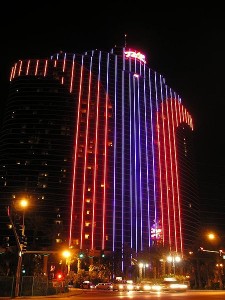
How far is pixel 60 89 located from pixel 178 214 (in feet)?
250

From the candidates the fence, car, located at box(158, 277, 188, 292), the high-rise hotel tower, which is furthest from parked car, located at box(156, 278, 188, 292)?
the high-rise hotel tower

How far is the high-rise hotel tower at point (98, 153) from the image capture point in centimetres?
14138

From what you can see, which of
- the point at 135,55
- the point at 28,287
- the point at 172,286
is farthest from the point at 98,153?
the point at 28,287

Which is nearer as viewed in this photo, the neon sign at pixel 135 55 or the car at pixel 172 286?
the car at pixel 172 286

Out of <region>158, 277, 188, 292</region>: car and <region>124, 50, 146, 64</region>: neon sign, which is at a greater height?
<region>124, 50, 146, 64</region>: neon sign

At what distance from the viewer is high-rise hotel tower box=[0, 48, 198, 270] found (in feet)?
464

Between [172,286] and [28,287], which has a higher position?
[172,286]

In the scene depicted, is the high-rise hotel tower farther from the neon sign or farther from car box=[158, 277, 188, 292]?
car box=[158, 277, 188, 292]

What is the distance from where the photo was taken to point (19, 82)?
540 ft

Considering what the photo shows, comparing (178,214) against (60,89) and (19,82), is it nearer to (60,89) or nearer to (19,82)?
(60,89)

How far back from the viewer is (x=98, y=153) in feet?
503

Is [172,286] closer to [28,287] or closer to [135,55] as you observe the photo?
[28,287]

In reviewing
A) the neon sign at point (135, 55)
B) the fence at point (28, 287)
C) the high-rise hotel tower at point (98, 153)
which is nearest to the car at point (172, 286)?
the fence at point (28, 287)

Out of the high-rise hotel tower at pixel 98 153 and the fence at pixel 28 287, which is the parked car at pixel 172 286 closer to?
the fence at pixel 28 287
